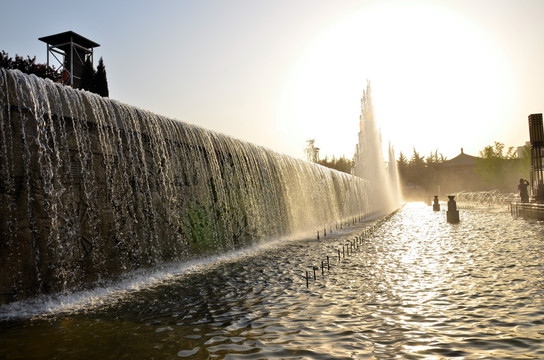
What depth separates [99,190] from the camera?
9180 mm

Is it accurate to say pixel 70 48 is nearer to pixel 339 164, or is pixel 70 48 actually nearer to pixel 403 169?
pixel 339 164

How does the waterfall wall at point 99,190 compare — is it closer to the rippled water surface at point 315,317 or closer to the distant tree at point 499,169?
the rippled water surface at point 315,317

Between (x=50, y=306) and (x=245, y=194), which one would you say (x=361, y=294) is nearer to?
(x=50, y=306)

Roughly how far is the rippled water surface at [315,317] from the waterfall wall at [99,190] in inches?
46.2

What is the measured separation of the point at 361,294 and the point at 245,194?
32.6 ft

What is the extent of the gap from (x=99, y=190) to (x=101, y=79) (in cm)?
1952

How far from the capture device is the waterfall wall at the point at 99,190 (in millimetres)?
7336

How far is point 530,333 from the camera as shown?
4.87 meters

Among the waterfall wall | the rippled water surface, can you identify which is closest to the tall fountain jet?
the waterfall wall

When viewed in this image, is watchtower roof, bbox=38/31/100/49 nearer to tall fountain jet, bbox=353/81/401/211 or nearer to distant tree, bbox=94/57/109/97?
distant tree, bbox=94/57/109/97

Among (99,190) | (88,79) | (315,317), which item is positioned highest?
(88,79)

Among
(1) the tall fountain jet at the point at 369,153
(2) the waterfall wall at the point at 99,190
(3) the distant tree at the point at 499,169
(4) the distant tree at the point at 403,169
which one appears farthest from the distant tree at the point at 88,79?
(4) the distant tree at the point at 403,169

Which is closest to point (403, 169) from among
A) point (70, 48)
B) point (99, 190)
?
point (70, 48)

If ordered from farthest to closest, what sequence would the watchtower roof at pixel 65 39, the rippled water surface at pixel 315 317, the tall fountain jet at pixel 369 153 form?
the tall fountain jet at pixel 369 153 → the watchtower roof at pixel 65 39 → the rippled water surface at pixel 315 317
